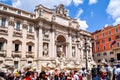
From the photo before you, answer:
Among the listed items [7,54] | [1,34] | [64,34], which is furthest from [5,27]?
[64,34]

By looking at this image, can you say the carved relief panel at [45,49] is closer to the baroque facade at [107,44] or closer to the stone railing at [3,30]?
the stone railing at [3,30]

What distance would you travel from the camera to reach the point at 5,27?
22.9 m

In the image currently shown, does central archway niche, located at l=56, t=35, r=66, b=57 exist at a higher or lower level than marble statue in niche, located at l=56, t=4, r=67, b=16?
lower

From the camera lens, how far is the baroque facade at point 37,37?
22875 mm

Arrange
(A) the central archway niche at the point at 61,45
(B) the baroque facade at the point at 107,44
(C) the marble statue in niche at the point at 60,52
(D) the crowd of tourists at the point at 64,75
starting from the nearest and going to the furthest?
1. (D) the crowd of tourists at the point at 64,75
2. (C) the marble statue in niche at the point at 60,52
3. (A) the central archway niche at the point at 61,45
4. (B) the baroque facade at the point at 107,44

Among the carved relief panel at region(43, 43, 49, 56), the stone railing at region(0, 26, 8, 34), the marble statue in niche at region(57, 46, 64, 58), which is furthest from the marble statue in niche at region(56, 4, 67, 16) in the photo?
the stone railing at region(0, 26, 8, 34)

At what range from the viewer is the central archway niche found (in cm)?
2972

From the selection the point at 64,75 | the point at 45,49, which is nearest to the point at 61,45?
the point at 45,49

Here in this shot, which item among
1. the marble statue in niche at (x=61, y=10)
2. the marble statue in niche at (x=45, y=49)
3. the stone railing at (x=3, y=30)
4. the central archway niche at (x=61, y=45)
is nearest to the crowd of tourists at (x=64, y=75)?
the marble statue in niche at (x=45, y=49)

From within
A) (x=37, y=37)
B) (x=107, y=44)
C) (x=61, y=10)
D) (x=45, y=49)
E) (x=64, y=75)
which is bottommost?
(x=64, y=75)

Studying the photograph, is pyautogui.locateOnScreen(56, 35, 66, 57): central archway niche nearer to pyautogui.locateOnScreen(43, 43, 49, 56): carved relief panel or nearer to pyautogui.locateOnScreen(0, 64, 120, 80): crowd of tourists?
pyautogui.locateOnScreen(43, 43, 49, 56): carved relief panel

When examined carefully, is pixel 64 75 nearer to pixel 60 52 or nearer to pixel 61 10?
pixel 60 52

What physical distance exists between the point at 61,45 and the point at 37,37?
6190mm

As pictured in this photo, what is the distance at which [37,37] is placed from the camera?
1043 inches
